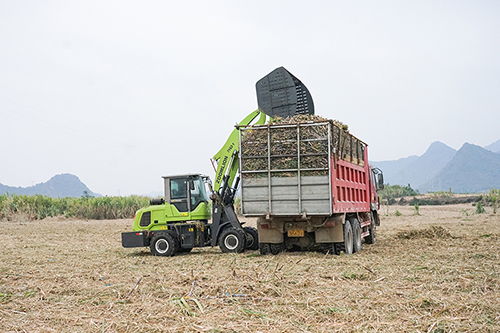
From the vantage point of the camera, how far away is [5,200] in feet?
104

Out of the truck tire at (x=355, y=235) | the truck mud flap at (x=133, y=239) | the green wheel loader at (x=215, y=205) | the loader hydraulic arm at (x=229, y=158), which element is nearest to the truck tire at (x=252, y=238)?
the green wheel loader at (x=215, y=205)

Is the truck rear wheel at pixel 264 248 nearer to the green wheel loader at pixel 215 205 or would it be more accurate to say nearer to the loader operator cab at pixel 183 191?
the green wheel loader at pixel 215 205

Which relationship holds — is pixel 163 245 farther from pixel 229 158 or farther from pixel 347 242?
pixel 347 242

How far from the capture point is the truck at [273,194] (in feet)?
38.9

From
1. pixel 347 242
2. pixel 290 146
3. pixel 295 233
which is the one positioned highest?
pixel 290 146

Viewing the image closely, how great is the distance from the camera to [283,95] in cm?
1445

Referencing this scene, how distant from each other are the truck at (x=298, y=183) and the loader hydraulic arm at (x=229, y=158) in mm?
2121

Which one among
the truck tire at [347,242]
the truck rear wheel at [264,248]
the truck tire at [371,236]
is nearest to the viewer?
the truck tire at [347,242]

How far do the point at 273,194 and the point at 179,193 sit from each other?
13.1 feet

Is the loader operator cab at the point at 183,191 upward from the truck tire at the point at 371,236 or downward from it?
upward

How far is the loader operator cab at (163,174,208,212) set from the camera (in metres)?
15.0

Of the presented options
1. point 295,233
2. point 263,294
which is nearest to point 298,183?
point 295,233

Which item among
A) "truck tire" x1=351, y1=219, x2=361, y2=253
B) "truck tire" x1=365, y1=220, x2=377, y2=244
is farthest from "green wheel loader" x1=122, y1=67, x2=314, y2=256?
"truck tire" x1=365, y1=220, x2=377, y2=244

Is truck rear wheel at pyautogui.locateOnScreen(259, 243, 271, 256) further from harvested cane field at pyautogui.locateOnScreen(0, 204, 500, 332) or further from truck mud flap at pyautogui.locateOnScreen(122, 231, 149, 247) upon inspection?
truck mud flap at pyautogui.locateOnScreen(122, 231, 149, 247)
